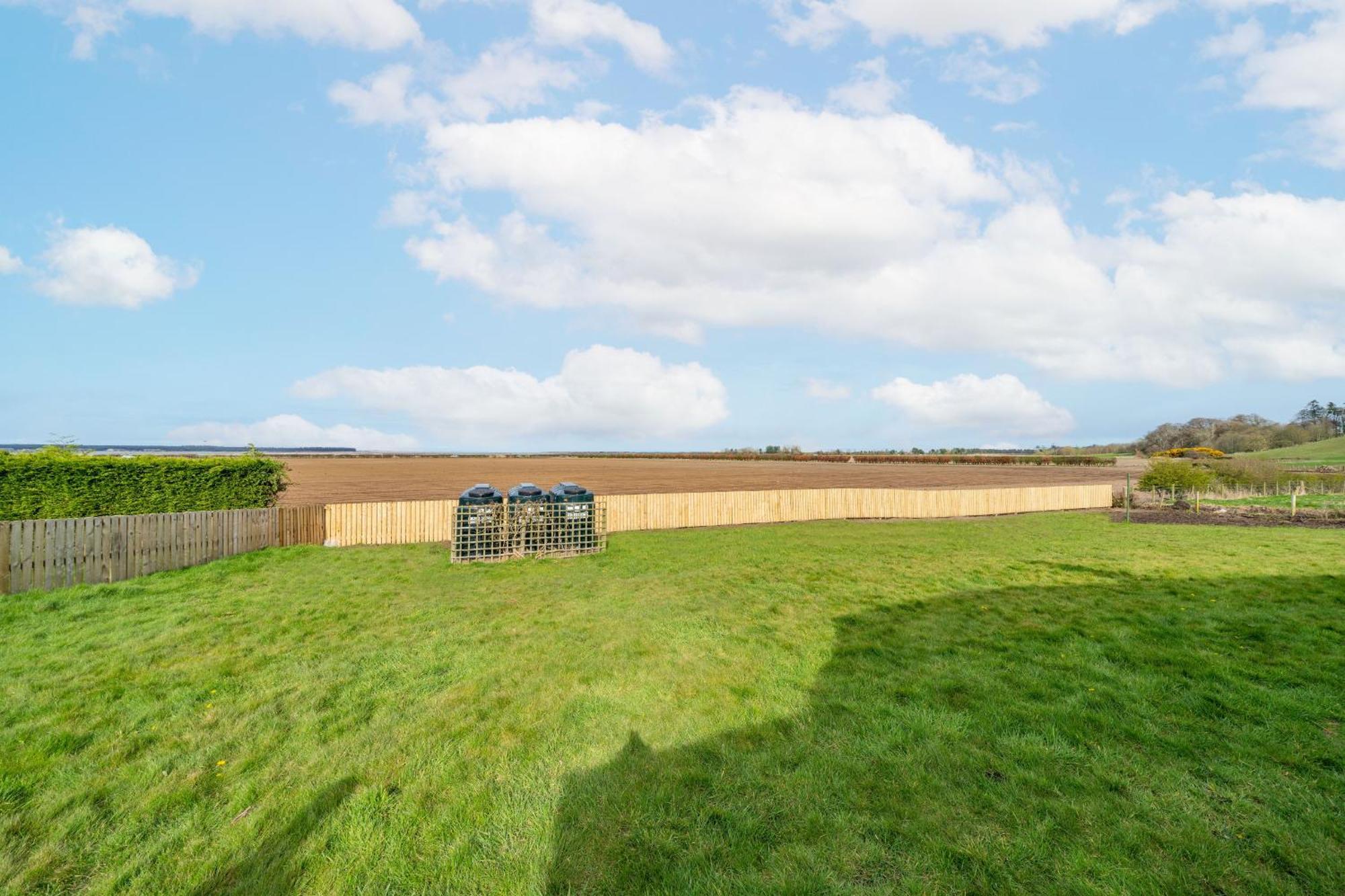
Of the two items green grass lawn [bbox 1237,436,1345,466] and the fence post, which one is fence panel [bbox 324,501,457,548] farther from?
green grass lawn [bbox 1237,436,1345,466]

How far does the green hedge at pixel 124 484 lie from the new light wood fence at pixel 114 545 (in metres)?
2.22

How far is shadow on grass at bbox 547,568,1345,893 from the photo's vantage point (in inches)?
132

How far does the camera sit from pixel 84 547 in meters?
10.6

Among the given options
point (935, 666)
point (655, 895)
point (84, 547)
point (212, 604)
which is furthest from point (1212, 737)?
point (84, 547)

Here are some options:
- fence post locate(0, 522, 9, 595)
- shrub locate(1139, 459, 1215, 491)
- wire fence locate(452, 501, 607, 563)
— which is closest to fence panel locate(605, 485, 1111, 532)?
shrub locate(1139, 459, 1215, 491)

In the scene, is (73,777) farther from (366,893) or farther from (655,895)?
(655,895)

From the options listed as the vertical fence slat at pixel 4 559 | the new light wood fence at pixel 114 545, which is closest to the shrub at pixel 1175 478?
the new light wood fence at pixel 114 545

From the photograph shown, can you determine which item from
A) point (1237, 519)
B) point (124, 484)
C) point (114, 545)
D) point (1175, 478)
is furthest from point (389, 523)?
point (1175, 478)

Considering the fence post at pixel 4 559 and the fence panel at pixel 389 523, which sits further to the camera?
the fence panel at pixel 389 523

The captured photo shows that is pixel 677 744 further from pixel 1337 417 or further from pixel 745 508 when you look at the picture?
pixel 1337 417

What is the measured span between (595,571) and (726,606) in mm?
4535

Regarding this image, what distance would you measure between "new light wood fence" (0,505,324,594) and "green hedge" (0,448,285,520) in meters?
2.22

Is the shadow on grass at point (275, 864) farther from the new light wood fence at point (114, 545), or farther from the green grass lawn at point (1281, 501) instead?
the green grass lawn at point (1281, 501)

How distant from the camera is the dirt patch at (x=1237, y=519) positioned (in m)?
21.5
